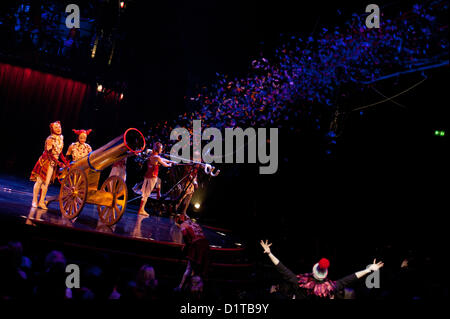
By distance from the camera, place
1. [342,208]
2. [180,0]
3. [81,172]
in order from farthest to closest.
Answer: [180,0] → [342,208] → [81,172]

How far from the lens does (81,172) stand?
6816mm

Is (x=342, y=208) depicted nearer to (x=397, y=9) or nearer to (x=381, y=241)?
(x=381, y=241)

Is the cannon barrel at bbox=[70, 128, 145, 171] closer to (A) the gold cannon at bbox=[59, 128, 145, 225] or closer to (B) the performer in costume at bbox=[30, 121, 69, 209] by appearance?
(A) the gold cannon at bbox=[59, 128, 145, 225]

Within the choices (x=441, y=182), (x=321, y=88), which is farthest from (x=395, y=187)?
(x=321, y=88)

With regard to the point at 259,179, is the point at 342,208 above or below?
below

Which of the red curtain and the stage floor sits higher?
the red curtain

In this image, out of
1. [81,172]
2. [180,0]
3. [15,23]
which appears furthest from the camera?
[180,0]

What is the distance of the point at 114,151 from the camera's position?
6637 millimetres

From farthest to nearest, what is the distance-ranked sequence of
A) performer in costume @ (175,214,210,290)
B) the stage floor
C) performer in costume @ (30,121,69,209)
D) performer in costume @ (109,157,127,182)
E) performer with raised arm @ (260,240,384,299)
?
performer in costume @ (109,157,127,182) → performer in costume @ (30,121,69,209) → the stage floor → performer in costume @ (175,214,210,290) → performer with raised arm @ (260,240,384,299)

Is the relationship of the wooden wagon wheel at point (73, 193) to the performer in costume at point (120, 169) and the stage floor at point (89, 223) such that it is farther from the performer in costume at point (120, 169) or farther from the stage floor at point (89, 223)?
the performer in costume at point (120, 169)

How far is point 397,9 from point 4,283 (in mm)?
6950

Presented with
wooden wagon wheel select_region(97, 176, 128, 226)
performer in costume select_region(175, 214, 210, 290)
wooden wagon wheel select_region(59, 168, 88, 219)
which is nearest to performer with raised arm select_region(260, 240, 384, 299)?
performer in costume select_region(175, 214, 210, 290)

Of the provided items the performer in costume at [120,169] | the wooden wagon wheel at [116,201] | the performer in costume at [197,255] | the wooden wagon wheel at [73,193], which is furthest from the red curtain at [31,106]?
the performer in costume at [197,255]

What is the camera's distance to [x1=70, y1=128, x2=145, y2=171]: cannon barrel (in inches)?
260
